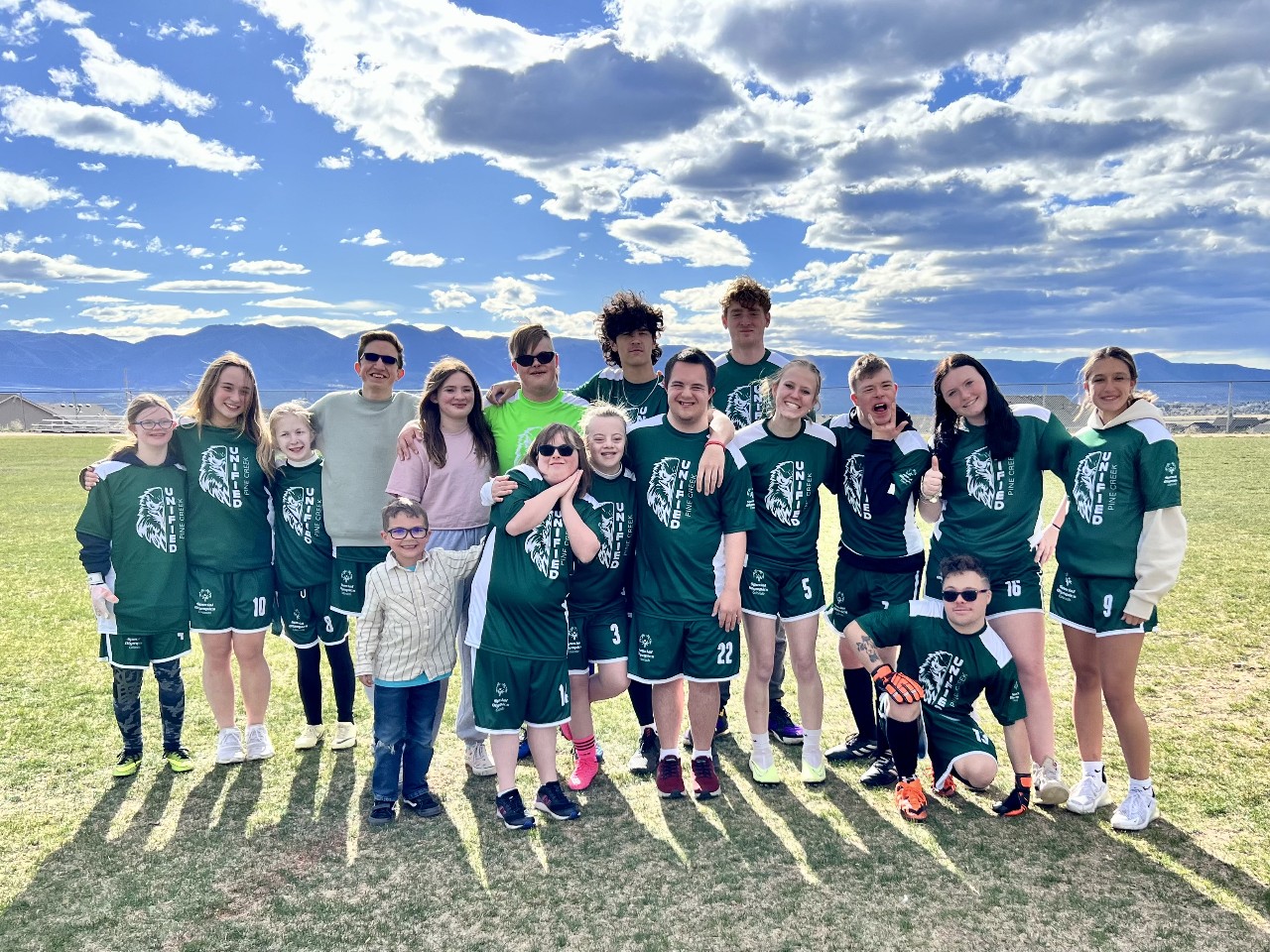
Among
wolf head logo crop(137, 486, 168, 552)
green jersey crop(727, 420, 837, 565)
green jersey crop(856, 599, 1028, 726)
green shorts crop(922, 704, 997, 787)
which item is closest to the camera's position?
green jersey crop(856, 599, 1028, 726)

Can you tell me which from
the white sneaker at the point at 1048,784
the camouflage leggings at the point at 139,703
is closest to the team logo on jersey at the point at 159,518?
the camouflage leggings at the point at 139,703

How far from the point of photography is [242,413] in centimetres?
457

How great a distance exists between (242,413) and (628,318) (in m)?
2.30

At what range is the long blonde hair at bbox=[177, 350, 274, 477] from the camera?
14.7 feet

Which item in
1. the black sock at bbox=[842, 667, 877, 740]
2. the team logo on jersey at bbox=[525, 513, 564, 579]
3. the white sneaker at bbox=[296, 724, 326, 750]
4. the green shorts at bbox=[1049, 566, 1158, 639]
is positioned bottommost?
the white sneaker at bbox=[296, 724, 326, 750]

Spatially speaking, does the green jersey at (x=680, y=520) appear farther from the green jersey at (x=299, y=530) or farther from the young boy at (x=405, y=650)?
the green jersey at (x=299, y=530)

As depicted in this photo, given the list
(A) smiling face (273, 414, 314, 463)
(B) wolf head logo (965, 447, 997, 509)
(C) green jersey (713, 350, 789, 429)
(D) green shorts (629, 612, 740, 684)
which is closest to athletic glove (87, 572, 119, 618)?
(A) smiling face (273, 414, 314, 463)

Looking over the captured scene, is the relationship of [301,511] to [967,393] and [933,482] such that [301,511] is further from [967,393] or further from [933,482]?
[967,393]

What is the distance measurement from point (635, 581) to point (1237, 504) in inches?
518

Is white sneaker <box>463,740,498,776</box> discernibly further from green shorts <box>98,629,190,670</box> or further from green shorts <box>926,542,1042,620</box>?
green shorts <box>926,542,1042,620</box>

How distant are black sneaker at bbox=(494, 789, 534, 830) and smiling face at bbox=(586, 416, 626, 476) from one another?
1.68 metres

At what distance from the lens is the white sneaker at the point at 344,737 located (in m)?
4.77

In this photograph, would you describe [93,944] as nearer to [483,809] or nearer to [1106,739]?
[483,809]

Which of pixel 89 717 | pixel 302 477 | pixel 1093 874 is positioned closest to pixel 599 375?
pixel 302 477
